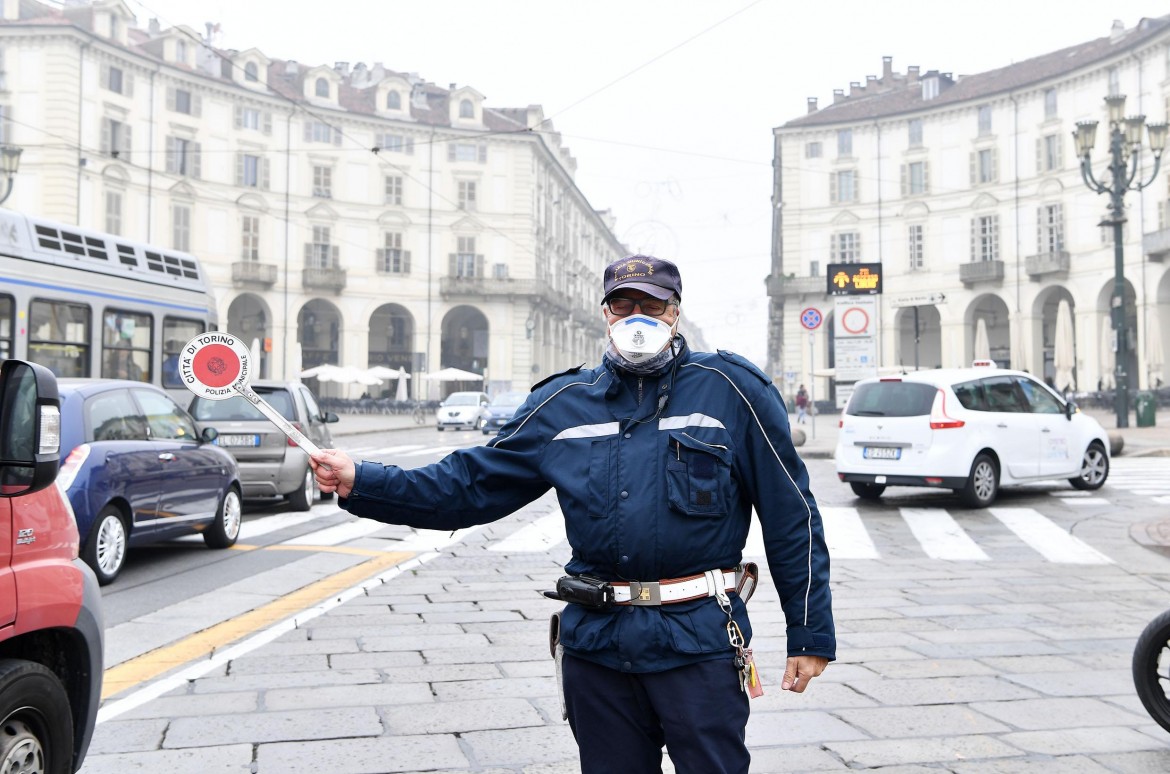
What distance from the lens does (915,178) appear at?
190 ft

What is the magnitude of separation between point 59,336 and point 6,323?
96cm

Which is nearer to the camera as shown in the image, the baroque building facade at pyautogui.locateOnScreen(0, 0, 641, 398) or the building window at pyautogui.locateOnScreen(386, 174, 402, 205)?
the baroque building facade at pyautogui.locateOnScreen(0, 0, 641, 398)

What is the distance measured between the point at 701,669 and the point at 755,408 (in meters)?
0.64

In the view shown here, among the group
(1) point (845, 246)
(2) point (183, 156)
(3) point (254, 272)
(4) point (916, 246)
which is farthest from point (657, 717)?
(1) point (845, 246)

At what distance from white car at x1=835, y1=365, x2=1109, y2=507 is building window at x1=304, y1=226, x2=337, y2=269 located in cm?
4580

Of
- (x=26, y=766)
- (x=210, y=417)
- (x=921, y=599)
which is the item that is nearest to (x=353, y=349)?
(x=210, y=417)

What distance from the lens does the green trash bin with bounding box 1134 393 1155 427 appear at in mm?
26906

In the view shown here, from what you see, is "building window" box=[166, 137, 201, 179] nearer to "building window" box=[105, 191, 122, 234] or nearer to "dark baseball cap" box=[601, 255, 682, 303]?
"building window" box=[105, 191, 122, 234]

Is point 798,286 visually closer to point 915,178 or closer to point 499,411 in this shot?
point 915,178

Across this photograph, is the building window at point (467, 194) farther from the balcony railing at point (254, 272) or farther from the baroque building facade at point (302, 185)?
the balcony railing at point (254, 272)

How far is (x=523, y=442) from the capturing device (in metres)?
3.02

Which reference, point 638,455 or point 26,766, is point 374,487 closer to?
point 638,455

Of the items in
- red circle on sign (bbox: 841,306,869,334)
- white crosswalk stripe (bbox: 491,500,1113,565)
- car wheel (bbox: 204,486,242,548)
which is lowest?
white crosswalk stripe (bbox: 491,500,1113,565)

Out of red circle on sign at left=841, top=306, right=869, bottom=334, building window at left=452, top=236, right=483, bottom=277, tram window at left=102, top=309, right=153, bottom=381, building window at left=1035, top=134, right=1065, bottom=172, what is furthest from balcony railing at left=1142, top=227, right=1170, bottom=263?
tram window at left=102, top=309, right=153, bottom=381
